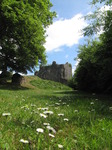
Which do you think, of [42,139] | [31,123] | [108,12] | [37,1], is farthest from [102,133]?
[37,1]

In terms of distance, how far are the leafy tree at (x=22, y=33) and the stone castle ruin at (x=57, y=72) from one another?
2095 cm

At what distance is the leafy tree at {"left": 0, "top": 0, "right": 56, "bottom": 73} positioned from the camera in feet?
73.6

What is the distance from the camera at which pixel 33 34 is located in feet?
80.3

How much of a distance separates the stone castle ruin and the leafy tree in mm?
20953

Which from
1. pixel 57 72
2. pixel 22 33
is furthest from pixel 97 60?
pixel 57 72

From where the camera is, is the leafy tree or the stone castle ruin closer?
the leafy tree

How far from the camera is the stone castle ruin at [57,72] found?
49.1 metres

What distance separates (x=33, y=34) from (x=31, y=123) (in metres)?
21.7

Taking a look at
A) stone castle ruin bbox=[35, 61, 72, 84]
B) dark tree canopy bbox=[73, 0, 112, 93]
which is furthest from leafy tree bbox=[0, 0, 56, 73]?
stone castle ruin bbox=[35, 61, 72, 84]

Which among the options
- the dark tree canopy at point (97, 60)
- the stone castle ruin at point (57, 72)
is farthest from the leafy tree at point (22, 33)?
the stone castle ruin at point (57, 72)

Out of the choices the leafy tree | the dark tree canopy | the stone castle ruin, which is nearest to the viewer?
the dark tree canopy

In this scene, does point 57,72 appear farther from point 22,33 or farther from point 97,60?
point 97,60

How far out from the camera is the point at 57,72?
50.1 metres

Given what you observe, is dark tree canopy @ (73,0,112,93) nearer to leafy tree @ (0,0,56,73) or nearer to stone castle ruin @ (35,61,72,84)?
leafy tree @ (0,0,56,73)
